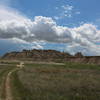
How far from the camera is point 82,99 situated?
13211mm

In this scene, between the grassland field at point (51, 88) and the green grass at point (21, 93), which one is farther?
the grassland field at point (51, 88)

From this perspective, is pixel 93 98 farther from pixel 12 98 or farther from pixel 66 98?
pixel 12 98

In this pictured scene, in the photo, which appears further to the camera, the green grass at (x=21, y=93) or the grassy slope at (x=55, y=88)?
the grassy slope at (x=55, y=88)

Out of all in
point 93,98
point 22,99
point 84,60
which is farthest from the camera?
point 84,60

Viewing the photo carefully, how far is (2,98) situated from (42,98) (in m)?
2.91

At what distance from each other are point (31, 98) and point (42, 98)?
2.66 ft

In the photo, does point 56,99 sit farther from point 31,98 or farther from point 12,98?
point 12,98

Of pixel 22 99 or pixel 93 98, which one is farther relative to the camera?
pixel 93 98

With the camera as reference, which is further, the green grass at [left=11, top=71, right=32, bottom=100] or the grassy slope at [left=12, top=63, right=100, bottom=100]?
the grassy slope at [left=12, top=63, right=100, bottom=100]

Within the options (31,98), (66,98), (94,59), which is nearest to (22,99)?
(31,98)

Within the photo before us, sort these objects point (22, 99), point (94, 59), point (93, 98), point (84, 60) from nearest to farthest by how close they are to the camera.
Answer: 1. point (22, 99)
2. point (93, 98)
3. point (94, 59)
4. point (84, 60)

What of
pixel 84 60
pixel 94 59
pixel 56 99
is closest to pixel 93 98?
pixel 56 99

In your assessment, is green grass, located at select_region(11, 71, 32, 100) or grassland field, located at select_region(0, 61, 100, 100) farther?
grassland field, located at select_region(0, 61, 100, 100)

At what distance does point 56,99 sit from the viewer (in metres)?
12.9
